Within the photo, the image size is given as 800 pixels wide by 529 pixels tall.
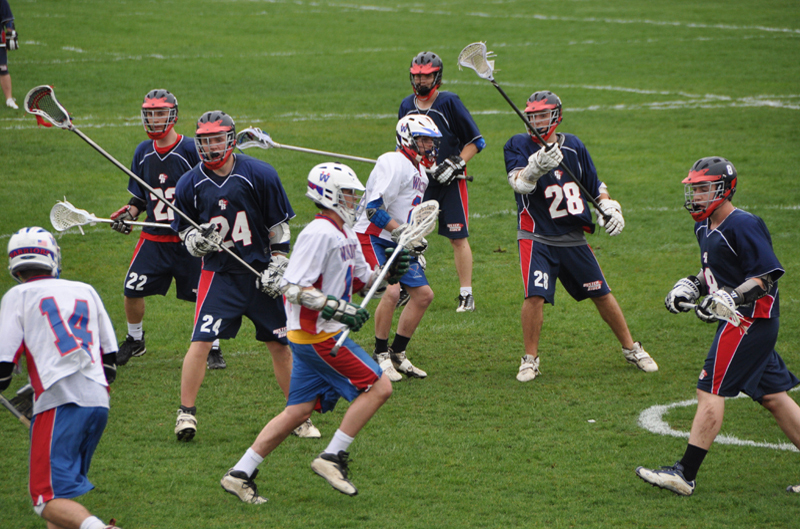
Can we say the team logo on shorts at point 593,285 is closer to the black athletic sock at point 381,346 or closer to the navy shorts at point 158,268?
the black athletic sock at point 381,346

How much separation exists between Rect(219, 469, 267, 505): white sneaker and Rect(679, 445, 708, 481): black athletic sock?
102 inches

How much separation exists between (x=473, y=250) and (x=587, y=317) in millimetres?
2663

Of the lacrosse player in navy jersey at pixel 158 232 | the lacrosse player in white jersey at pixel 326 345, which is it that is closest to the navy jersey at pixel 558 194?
the lacrosse player in white jersey at pixel 326 345

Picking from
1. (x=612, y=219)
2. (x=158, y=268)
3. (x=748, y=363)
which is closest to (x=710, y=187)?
(x=748, y=363)

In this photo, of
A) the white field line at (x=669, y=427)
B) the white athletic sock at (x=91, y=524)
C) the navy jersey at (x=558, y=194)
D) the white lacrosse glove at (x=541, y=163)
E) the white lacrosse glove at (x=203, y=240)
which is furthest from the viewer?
the navy jersey at (x=558, y=194)

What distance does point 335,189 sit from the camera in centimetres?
536

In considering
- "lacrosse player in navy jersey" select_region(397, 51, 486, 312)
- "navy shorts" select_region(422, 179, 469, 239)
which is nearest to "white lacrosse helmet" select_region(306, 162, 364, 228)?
"lacrosse player in navy jersey" select_region(397, 51, 486, 312)

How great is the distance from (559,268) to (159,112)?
12.0 ft

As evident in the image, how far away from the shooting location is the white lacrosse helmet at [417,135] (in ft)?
23.4

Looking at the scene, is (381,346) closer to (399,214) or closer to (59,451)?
(399,214)

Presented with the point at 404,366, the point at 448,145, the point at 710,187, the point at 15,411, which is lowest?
the point at 404,366

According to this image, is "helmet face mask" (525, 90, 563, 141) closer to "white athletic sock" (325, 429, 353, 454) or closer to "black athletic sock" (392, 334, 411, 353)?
"black athletic sock" (392, 334, 411, 353)

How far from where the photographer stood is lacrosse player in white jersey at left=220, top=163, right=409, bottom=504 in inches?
206

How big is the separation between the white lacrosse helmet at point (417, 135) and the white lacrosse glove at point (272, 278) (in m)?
1.58
